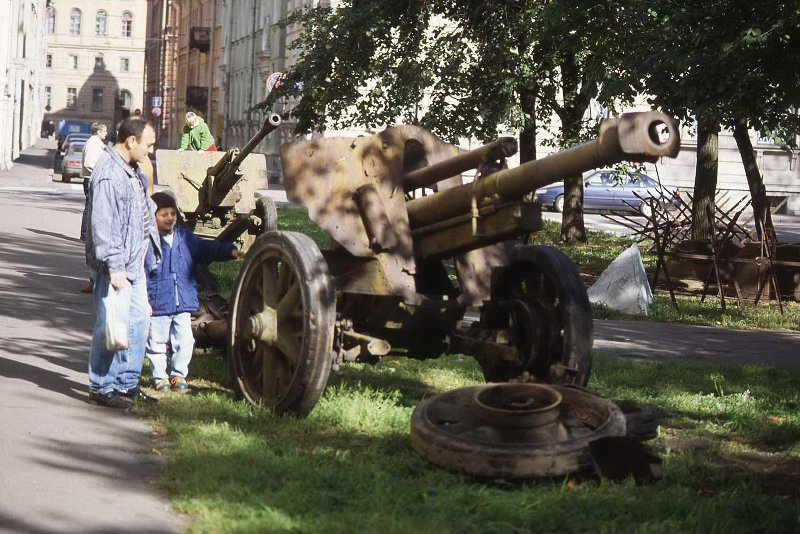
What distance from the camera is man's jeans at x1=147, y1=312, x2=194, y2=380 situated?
7.64 metres

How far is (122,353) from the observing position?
716cm

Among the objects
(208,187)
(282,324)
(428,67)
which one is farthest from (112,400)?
(428,67)

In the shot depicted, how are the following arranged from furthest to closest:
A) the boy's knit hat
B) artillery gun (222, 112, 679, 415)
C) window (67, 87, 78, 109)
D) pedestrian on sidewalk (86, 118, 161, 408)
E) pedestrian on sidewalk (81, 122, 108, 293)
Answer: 1. window (67, 87, 78, 109)
2. pedestrian on sidewalk (81, 122, 108, 293)
3. the boy's knit hat
4. pedestrian on sidewalk (86, 118, 161, 408)
5. artillery gun (222, 112, 679, 415)

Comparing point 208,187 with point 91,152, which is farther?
point 208,187

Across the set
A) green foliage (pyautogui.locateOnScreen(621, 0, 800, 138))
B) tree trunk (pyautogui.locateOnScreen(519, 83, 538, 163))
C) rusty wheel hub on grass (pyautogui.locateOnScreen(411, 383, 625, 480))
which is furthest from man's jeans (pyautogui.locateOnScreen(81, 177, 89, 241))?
tree trunk (pyautogui.locateOnScreen(519, 83, 538, 163))

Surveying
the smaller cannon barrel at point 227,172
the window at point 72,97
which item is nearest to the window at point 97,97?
the window at point 72,97

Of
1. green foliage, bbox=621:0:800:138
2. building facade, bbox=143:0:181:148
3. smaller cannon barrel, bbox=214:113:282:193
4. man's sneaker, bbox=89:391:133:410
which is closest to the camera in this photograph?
man's sneaker, bbox=89:391:133:410

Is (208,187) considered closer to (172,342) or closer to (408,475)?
(172,342)

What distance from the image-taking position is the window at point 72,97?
346 ft

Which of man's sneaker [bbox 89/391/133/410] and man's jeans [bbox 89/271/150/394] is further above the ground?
man's jeans [bbox 89/271/150/394]

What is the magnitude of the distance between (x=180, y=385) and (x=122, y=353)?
529 mm

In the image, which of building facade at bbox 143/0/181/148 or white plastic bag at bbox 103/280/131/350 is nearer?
white plastic bag at bbox 103/280/131/350

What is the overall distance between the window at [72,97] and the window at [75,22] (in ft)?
15.5

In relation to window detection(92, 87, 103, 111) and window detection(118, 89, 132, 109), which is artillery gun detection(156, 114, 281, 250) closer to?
window detection(118, 89, 132, 109)
